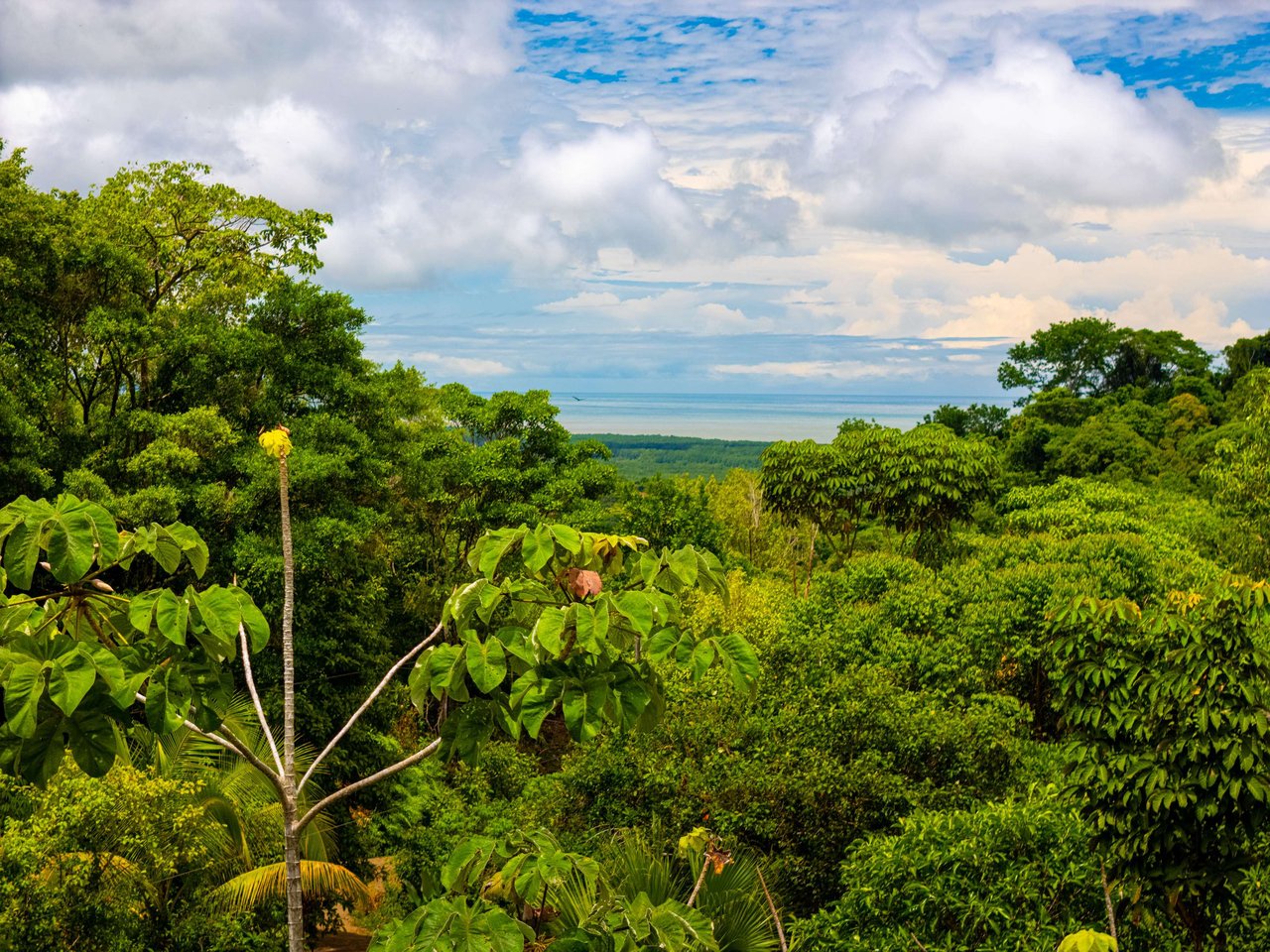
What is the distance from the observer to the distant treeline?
77.5m

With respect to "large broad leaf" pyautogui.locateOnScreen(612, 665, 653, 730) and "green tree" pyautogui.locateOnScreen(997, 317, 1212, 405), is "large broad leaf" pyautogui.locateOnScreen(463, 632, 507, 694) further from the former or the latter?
"green tree" pyautogui.locateOnScreen(997, 317, 1212, 405)

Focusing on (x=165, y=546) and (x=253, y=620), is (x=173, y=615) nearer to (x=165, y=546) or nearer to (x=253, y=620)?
(x=253, y=620)

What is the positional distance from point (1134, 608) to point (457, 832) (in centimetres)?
867

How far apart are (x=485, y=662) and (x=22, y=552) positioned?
3.97ft

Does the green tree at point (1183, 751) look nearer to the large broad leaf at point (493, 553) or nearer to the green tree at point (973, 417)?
the large broad leaf at point (493, 553)

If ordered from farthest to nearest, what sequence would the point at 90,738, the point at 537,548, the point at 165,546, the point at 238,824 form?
the point at 238,824
the point at 537,548
the point at 165,546
the point at 90,738

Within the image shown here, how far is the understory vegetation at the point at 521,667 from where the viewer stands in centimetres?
307

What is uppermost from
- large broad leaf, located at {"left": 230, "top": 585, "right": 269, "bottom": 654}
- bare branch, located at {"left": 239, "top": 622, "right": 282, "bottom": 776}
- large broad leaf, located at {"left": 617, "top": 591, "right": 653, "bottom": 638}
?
large broad leaf, located at {"left": 617, "top": 591, "right": 653, "bottom": 638}

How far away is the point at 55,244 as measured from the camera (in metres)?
14.2

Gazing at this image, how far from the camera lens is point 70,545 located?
275cm

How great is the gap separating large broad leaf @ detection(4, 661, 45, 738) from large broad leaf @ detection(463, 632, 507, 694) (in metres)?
1.04

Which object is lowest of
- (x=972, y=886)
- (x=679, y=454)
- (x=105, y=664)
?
(x=972, y=886)

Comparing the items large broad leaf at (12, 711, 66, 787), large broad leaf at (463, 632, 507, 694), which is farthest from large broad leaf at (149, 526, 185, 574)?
large broad leaf at (463, 632, 507, 694)

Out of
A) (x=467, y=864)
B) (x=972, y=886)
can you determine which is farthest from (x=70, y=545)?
(x=972, y=886)
